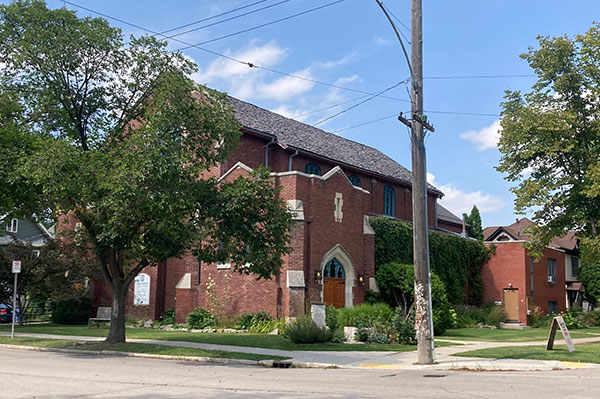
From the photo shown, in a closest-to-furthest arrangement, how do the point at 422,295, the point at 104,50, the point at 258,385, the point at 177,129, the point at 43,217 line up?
the point at 258,385 < the point at 422,295 < the point at 177,129 < the point at 104,50 < the point at 43,217

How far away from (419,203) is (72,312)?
24.1 metres

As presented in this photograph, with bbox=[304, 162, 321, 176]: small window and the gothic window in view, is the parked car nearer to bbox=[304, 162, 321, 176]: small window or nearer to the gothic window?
bbox=[304, 162, 321, 176]: small window

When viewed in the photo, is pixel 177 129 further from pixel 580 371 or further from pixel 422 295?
pixel 580 371

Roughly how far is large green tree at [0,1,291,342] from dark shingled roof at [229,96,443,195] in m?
11.5

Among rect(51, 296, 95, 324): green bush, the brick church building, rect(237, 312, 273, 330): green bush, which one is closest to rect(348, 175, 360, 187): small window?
the brick church building

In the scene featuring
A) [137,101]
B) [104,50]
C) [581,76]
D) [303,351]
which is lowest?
[303,351]

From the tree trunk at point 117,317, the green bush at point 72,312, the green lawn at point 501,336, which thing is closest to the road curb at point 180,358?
the tree trunk at point 117,317

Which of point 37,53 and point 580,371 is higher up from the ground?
point 37,53

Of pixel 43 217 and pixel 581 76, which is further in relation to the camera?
pixel 581 76

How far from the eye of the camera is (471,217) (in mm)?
60969

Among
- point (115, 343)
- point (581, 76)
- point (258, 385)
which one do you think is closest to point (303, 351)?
point (115, 343)

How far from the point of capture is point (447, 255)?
37.8 metres

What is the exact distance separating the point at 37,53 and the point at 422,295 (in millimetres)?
13298

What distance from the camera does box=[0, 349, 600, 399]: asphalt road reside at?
31.7ft
